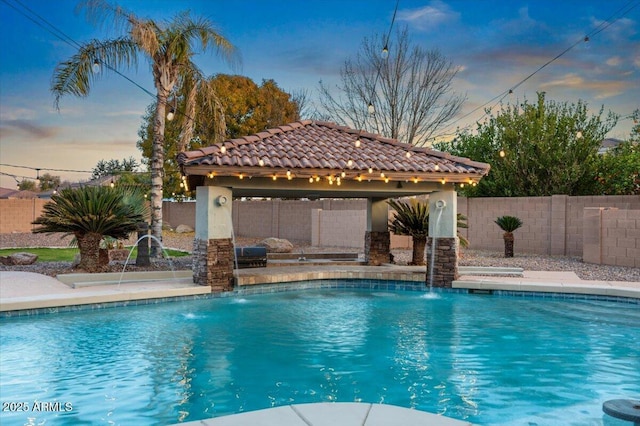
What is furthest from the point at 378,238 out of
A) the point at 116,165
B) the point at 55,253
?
the point at 116,165

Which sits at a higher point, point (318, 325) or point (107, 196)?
point (107, 196)

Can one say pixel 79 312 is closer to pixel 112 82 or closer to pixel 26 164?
pixel 112 82

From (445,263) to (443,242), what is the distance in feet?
1.61

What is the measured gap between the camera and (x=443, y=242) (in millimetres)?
12008

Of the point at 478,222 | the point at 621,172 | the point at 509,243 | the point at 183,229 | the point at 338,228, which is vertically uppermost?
the point at 621,172

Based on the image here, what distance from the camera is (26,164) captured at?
26828 mm

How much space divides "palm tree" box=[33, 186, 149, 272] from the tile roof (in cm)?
257

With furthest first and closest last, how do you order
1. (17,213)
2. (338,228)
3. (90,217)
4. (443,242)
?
(17,213), (338,228), (443,242), (90,217)

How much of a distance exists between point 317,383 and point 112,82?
20.0 metres

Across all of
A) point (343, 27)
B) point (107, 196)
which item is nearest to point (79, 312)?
point (107, 196)

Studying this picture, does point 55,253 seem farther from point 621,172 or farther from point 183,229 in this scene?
point 621,172

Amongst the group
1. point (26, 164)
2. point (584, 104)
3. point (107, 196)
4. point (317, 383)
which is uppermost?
point (584, 104)

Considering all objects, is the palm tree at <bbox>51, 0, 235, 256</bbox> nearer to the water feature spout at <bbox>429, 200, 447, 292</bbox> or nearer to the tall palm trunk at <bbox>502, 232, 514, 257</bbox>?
the water feature spout at <bbox>429, 200, 447, 292</bbox>

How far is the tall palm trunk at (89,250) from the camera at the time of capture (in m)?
11.8
